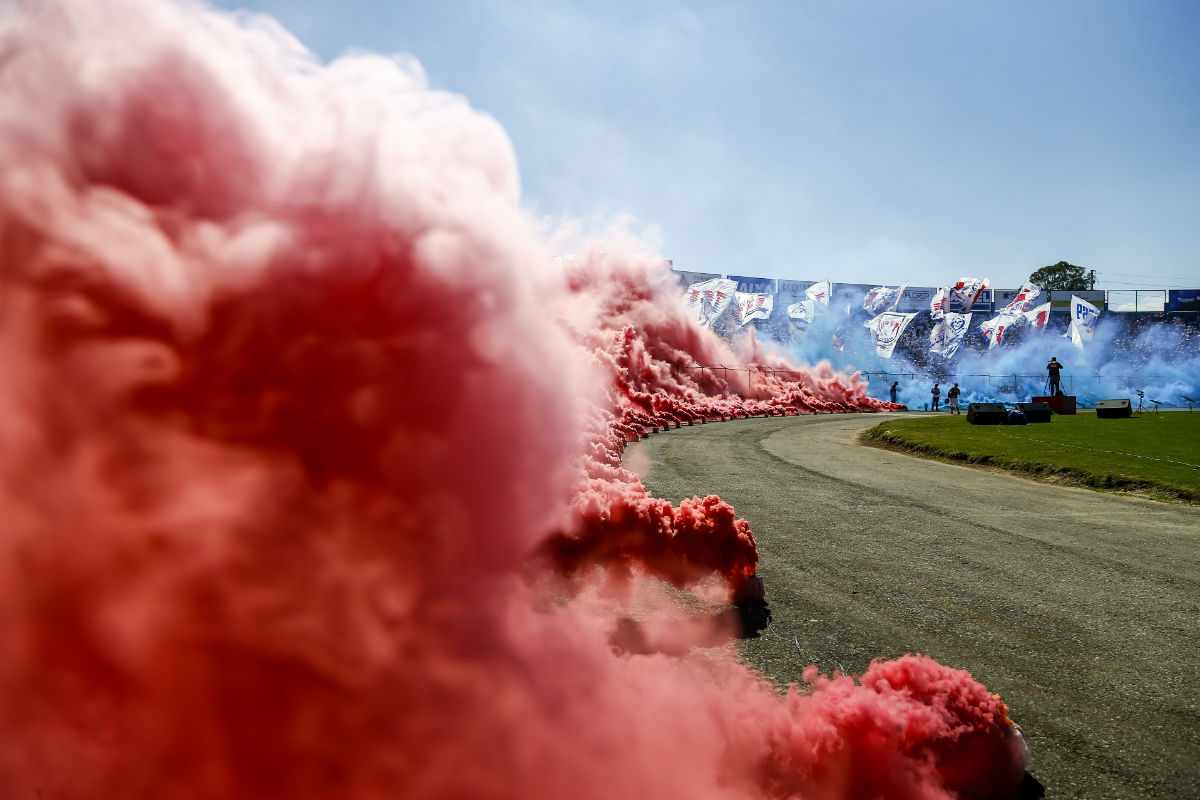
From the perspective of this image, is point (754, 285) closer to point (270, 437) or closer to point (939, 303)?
point (939, 303)

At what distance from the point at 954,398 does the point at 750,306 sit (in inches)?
631

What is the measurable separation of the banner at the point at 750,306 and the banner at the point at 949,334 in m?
11.9

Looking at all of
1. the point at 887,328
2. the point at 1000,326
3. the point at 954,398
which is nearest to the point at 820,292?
the point at 887,328

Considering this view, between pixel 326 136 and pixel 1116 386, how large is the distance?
176 feet

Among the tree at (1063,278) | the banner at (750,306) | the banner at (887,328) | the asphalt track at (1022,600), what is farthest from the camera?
the tree at (1063,278)

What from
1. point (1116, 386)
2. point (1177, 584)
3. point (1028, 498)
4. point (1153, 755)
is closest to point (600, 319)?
point (1028, 498)

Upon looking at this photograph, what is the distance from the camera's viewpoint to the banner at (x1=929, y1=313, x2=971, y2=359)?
4721cm

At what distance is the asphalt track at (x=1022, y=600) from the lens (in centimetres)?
357

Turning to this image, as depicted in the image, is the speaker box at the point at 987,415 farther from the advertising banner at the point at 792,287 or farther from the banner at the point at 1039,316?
the banner at the point at 1039,316

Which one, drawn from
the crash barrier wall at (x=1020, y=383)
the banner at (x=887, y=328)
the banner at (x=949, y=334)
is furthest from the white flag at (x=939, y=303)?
the crash barrier wall at (x=1020, y=383)

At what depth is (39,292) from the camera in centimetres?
190

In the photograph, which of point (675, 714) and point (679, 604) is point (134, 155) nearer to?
point (675, 714)

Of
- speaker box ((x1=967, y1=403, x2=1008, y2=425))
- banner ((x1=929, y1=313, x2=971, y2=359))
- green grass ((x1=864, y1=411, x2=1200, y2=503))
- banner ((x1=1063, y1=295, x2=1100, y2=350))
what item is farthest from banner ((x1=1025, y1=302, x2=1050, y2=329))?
speaker box ((x1=967, y1=403, x2=1008, y2=425))

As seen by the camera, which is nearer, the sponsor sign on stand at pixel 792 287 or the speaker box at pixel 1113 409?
the speaker box at pixel 1113 409
